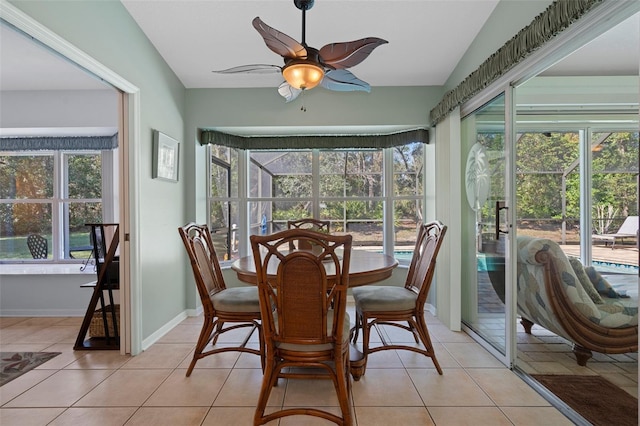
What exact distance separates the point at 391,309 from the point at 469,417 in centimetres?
73

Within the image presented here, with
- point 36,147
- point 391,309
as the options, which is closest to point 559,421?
point 391,309

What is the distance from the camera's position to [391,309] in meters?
2.28

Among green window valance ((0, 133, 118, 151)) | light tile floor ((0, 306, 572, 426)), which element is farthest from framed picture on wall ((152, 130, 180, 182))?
light tile floor ((0, 306, 572, 426))

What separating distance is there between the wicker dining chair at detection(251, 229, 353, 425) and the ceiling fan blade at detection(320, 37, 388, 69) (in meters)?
1.11

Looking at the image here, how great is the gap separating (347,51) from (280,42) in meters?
0.39

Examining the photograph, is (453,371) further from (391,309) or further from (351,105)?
(351,105)

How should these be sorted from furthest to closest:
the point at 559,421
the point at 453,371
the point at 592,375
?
the point at 453,371, the point at 592,375, the point at 559,421

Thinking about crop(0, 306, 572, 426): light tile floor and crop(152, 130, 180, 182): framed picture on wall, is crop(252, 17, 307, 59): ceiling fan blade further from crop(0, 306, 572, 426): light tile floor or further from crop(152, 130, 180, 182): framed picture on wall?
crop(0, 306, 572, 426): light tile floor

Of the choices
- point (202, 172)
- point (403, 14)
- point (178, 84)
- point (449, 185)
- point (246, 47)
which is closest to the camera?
point (403, 14)

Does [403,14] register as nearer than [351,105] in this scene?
Yes

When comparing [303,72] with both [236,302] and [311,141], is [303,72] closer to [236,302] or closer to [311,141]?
[236,302]

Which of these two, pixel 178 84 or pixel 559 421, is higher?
pixel 178 84

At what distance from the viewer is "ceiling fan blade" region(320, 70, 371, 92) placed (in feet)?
7.23

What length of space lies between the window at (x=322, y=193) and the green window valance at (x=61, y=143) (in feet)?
4.40
